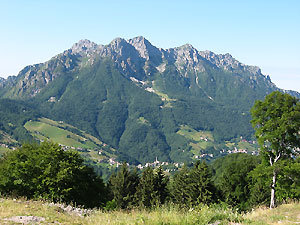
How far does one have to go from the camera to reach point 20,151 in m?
38.0

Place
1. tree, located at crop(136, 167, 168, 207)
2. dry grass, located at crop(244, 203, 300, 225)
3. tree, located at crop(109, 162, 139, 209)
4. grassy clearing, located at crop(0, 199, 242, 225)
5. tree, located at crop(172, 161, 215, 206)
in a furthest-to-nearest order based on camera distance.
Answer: tree, located at crop(109, 162, 139, 209), tree, located at crop(136, 167, 168, 207), tree, located at crop(172, 161, 215, 206), dry grass, located at crop(244, 203, 300, 225), grassy clearing, located at crop(0, 199, 242, 225)

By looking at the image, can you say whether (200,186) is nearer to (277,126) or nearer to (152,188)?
(152,188)

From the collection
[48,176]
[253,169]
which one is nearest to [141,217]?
[48,176]

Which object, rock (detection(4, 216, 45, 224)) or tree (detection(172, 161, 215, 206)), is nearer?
rock (detection(4, 216, 45, 224))

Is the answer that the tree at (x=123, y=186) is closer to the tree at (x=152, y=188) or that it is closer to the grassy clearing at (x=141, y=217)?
the tree at (x=152, y=188)

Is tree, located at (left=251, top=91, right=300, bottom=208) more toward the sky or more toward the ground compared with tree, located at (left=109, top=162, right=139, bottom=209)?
Answer: more toward the sky

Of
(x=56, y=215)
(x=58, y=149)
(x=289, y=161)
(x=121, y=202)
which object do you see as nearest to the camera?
(x=56, y=215)

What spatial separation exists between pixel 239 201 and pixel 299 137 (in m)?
43.6

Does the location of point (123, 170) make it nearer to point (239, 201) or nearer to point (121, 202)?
point (121, 202)

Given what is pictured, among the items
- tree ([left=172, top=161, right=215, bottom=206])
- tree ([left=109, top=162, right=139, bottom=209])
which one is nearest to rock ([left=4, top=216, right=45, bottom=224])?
tree ([left=172, top=161, right=215, bottom=206])

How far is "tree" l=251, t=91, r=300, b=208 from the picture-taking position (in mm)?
24828

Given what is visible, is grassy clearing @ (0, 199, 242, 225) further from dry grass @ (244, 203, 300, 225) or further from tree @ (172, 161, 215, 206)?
tree @ (172, 161, 215, 206)

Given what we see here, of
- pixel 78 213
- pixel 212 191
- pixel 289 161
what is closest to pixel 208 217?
pixel 78 213

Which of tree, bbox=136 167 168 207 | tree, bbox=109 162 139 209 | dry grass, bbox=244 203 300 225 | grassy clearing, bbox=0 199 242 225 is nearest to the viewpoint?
grassy clearing, bbox=0 199 242 225
